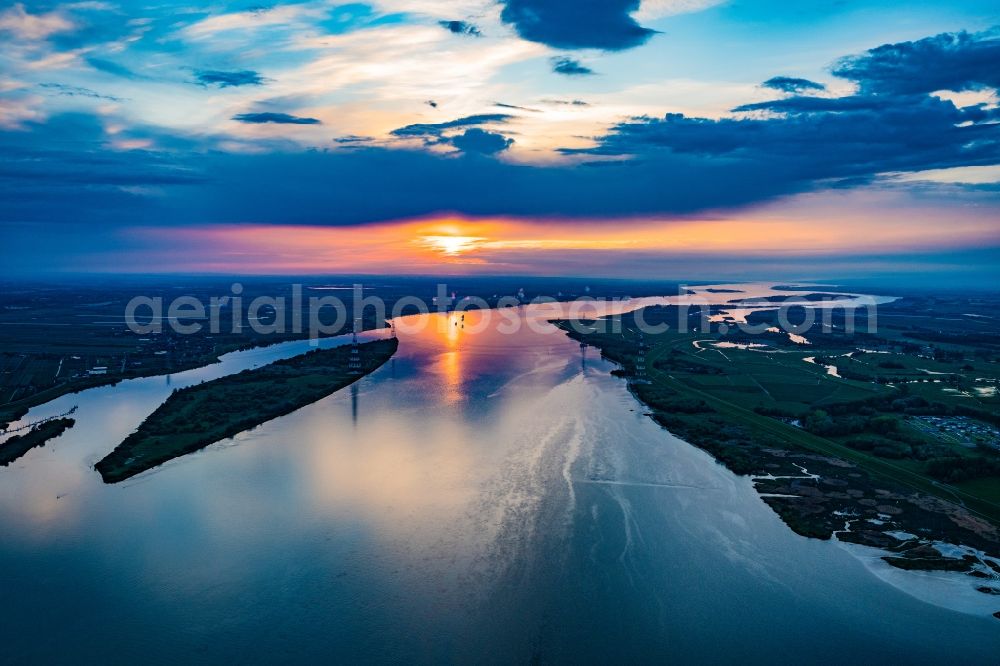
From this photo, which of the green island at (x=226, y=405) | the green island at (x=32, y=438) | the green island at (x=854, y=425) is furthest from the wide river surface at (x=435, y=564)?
the green island at (x=854, y=425)

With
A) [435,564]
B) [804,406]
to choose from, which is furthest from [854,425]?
[435,564]

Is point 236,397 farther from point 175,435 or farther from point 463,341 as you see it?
point 463,341

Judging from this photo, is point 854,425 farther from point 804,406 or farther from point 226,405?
point 226,405

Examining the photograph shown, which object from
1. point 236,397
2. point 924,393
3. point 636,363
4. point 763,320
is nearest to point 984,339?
point 763,320

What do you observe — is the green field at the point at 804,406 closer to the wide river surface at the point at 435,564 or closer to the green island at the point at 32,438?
the wide river surface at the point at 435,564

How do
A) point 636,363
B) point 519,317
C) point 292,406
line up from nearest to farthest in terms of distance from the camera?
point 292,406
point 636,363
point 519,317

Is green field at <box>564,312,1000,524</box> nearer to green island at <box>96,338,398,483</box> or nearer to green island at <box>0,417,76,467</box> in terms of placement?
green island at <box>96,338,398,483</box>
